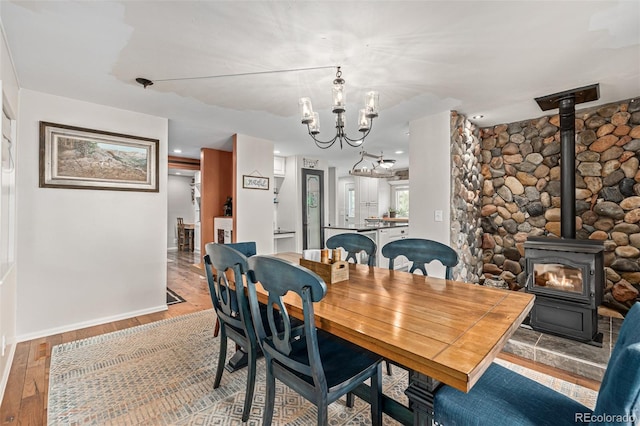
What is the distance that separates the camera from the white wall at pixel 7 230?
2061 millimetres

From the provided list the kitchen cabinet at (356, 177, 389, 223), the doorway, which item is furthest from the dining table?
the kitchen cabinet at (356, 177, 389, 223)

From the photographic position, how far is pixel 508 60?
92.8 inches

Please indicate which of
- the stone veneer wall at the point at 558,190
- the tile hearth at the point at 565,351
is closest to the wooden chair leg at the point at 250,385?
the tile hearth at the point at 565,351

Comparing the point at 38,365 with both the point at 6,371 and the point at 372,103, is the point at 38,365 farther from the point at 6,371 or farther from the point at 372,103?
the point at 372,103

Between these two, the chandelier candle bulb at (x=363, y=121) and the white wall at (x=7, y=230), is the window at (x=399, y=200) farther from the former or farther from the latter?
the white wall at (x=7, y=230)

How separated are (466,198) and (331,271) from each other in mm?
2797

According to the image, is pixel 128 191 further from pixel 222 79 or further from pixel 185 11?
pixel 185 11

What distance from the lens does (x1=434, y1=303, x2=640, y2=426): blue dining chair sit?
0.80 m

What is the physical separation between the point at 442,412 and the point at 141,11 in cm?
254

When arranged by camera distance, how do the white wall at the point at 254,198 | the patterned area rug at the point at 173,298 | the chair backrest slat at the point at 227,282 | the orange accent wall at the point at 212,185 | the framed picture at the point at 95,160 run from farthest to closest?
the orange accent wall at the point at 212,185, the white wall at the point at 254,198, the patterned area rug at the point at 173,298, the framed picture at the point at 95,160, the chair backrest slat at the point at 227,282

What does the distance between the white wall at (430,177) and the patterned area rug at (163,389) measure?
168cm

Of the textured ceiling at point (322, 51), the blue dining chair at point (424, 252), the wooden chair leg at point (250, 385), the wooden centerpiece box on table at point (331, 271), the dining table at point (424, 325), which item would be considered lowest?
the wooden chair leg at point (250, 385)

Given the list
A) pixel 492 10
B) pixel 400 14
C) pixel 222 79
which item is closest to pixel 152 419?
pixel 222 79

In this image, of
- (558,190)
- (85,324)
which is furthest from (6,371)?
(558,190)
